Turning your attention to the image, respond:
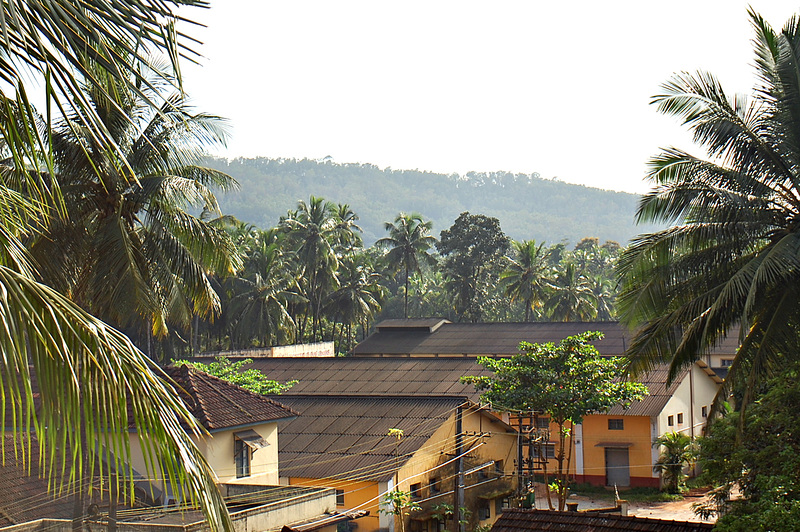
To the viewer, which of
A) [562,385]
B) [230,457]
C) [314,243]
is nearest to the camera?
[230,457]

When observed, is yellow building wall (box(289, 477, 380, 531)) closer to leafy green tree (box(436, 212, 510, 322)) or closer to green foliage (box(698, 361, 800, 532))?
green foliage (box(698, 361, 800, 532))

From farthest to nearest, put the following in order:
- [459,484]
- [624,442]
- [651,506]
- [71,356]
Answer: [624,442] → [651,506] → [459,484] → [71,356]

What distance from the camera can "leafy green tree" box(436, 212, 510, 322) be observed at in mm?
66625

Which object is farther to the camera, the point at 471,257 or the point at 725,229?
the point at 471,257

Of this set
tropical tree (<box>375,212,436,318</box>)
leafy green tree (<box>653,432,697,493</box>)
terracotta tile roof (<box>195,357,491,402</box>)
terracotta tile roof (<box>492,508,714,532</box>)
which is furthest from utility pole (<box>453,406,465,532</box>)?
tropical tree (<box>375,212,436,318</box>)

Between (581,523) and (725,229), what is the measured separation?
602 cm

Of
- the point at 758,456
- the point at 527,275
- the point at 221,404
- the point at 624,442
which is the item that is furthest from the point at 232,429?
the point at 527,275

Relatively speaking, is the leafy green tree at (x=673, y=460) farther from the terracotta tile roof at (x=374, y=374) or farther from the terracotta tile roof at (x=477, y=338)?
the terracotta tile roof at (x=477, y=338)

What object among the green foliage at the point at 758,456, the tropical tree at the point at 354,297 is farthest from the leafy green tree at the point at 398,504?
the tropical tree at the point at 354,297

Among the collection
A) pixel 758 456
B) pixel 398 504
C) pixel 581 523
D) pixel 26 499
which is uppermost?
pixel 758 456

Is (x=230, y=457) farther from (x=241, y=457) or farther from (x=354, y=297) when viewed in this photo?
(x=354, y=297)

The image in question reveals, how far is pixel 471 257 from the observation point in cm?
6675

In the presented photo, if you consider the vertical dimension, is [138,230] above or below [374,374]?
above

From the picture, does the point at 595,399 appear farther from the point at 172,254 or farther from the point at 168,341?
the point at 168,341
